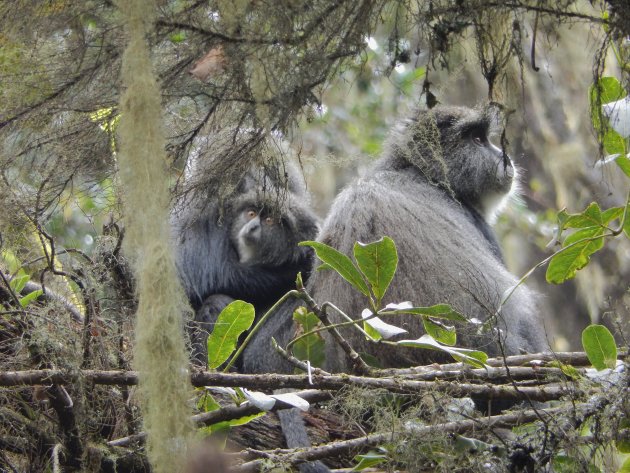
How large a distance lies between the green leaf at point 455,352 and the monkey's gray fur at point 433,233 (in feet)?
2.13

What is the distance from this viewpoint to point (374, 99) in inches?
427

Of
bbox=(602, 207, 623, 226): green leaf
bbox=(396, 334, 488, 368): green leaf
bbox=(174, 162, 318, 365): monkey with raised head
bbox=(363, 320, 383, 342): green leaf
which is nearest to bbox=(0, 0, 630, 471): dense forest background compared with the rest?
bbox=(602, 207, 623, 226): green leaf

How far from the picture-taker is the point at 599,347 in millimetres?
2662

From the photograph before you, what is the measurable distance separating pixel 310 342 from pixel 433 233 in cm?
142

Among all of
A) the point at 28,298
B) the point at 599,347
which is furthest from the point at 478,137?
the point at 28,298

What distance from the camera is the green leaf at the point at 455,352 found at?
8.61 ft

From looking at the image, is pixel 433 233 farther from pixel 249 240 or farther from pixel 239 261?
pixel 239 261

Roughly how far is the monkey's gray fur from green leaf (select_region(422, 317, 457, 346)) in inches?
19.8

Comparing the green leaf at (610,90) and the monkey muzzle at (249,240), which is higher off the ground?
the monkey muzzle at (249,240)

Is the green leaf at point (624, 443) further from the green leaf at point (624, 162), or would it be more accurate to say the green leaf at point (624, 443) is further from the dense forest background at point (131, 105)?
the green leaf at point (624, 162)

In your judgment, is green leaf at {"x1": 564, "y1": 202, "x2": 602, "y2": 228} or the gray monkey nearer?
green leaf at {"x1": 564, "y1": 202, "x2": 602, "y2": 228}

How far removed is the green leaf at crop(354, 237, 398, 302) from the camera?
9.09 feet

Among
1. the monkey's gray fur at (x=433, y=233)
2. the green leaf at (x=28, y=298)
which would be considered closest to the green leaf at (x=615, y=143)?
the monkey's gray fur at (x=433, y=233)

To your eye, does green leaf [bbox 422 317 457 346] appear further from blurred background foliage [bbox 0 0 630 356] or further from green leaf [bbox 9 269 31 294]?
green leaf [bbox 9 269 31 294]
